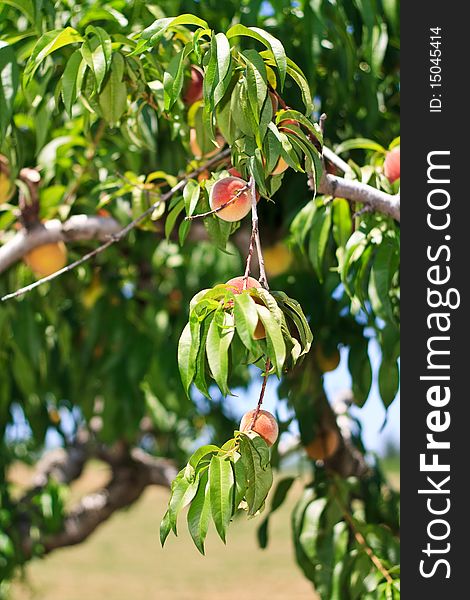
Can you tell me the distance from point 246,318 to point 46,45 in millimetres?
545

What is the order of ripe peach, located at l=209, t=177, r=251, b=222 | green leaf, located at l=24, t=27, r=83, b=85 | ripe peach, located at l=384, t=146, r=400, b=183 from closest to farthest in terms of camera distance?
ripe peach, located at l=209, t=177, r=251, b=222 < green leaf, located at l=24, t=27, r=83, b=85 < ripe peach, located at l=384, t=146, r=400, b=183

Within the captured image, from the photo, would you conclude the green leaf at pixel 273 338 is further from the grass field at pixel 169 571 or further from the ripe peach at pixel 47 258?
the grass field at pixel 169 571

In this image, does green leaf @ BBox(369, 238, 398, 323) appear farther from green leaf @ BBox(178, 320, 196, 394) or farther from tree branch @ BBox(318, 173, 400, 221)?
green leaf @ BBox(178, 320, 196, 394)

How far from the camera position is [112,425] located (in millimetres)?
2361

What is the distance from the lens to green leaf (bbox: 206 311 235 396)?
821 mm

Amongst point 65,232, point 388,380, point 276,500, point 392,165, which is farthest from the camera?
point 276,500

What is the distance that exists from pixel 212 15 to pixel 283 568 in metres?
7.03

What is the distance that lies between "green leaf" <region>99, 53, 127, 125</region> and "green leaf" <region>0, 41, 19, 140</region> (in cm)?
14

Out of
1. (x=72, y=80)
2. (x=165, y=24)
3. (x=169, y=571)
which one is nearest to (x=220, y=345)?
(x=165, y=24)

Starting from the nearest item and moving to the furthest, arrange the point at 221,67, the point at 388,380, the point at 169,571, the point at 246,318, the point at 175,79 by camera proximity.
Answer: the point at 246,318 → the point at 221,67 → the point at 175,79 → the point at 388,380 → the point at 169,571

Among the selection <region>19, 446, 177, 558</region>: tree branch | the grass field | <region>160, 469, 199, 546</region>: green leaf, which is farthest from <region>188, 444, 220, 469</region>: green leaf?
the grass field

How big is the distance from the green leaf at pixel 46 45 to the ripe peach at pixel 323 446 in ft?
3.47

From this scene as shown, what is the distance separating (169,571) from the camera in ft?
26.4

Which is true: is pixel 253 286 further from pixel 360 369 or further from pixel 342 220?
pixel 360 369
